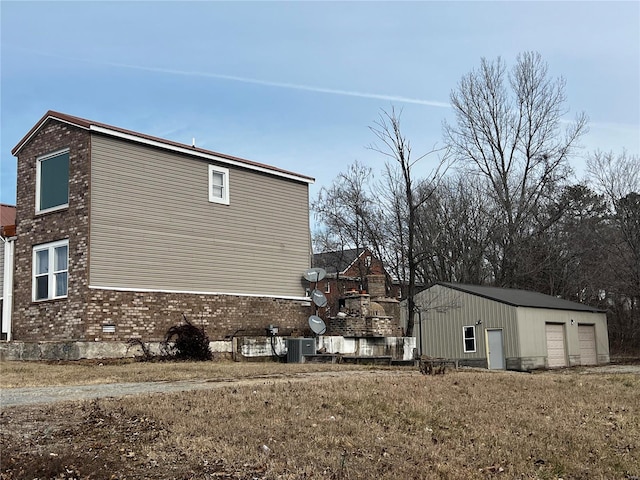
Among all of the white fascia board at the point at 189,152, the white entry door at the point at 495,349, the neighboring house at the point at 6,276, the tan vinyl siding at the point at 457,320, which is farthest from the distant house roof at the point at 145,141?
the white entry door at the point at 495,349

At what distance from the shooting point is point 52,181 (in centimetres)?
1977

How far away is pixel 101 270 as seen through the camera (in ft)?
60.0

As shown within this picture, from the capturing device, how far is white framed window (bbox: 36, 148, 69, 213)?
63.4ft

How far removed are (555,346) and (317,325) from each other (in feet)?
42.4

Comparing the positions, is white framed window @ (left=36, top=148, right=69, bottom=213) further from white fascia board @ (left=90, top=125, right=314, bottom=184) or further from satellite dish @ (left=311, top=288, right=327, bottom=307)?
satellite dish @ (left=311, top=288, right=327, bottom=307)

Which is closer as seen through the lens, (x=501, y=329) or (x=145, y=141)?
(x=145, y=141)

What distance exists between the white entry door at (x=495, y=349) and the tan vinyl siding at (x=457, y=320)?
21 cm

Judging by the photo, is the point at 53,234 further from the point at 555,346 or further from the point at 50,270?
the point at 555,346

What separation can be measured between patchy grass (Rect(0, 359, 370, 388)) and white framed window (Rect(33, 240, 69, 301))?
2.38 meters

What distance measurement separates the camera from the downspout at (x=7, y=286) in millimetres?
20328

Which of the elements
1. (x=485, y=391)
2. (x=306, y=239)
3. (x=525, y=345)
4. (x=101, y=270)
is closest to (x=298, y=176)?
(x=306, y=239)

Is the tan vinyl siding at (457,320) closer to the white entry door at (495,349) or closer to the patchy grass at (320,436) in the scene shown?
the white entry door at (495,349)

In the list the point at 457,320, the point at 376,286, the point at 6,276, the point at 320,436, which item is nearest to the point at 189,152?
the point at 6,276

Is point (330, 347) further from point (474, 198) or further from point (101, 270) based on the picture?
point (474, 198)
